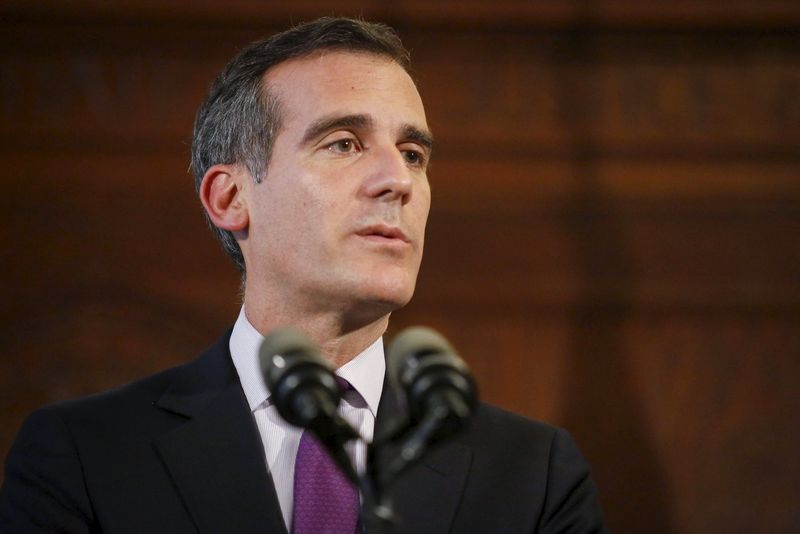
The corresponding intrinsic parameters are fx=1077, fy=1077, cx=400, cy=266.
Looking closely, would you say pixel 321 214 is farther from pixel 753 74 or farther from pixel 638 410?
pixel 753 74

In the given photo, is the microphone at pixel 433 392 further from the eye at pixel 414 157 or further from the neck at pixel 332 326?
the eye at pixel 414 157

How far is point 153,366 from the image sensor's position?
259 centimetres

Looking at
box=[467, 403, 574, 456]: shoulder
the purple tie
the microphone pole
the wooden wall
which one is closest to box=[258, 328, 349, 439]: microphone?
the microphone pole

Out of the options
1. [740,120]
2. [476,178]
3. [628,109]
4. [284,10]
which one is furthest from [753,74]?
[284,10]

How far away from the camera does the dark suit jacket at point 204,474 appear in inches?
58.2

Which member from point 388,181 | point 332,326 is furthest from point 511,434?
point 388,181

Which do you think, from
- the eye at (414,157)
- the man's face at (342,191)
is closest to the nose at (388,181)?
the man's face at (342,191)

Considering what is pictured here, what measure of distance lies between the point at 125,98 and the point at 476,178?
894 millimetres

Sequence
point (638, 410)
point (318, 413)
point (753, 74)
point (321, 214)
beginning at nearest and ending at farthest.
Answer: point (318, 413)
point (321, 214)
point (638, 410)
point (753, 74)

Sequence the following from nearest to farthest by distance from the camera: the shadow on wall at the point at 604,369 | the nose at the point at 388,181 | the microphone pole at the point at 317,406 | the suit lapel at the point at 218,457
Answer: the microphone pole at the point at 317,406 < the suit lapel at the point at 218,457 < the nose at the point at 388,181 < the shadow on wall at the point at 604,369

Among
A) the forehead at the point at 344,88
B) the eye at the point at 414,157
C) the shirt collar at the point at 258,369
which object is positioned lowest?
the shirt collar at the point at 258,369

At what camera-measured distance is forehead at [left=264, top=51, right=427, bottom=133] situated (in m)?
1.66

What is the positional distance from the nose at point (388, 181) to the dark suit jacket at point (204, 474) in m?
0.32

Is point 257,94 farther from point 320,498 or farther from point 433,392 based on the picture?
point 433,392
